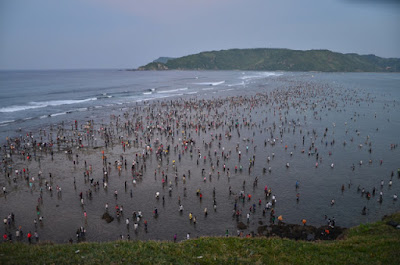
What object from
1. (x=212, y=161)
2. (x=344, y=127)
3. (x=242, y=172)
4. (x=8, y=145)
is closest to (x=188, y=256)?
(x=242, y=172)

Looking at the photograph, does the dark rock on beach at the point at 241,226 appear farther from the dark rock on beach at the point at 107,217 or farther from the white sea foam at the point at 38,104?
the white sea foam at the point at 38,104

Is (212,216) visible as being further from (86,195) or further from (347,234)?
(86,195)

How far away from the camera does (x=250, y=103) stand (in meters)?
95.9

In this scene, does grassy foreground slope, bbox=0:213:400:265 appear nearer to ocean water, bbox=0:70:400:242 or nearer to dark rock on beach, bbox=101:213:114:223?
ocean water, bbox=0:70:400:242

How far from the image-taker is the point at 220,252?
1958cm

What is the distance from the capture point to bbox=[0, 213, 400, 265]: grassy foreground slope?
58.6 feet

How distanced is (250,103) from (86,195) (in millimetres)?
72963

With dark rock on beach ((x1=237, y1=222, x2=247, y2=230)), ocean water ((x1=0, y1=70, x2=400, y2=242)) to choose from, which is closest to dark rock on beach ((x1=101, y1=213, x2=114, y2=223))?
ocean water ((x1=0, y1=70, x2=400, y2=242))

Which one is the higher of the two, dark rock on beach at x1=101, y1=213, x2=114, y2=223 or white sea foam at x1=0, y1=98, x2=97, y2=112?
white sea foam at x1=0, y1=98, x2=97, y2=112

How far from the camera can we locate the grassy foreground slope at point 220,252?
58.6ft

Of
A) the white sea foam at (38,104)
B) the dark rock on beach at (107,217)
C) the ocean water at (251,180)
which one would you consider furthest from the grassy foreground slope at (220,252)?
the white sea foam at (38,104)

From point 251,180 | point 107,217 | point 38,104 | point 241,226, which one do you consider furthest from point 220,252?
point 38,104

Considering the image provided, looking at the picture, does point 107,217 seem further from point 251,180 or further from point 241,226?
point 251,180

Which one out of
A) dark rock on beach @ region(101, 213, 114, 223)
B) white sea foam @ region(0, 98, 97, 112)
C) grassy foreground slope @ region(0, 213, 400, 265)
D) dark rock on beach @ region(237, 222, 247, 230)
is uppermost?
white sea foam @ region(0, 98, 97, 112)
